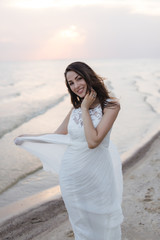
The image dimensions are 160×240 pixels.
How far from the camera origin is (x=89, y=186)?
2.88m

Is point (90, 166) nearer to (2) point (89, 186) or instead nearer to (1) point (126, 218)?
(2) point (89, 186)

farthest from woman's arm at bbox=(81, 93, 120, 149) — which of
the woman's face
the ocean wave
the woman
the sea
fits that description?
the ocean wave

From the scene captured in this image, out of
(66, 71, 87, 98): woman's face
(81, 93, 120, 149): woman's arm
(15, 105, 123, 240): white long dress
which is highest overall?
(66, 71, 87, 98): woman's face

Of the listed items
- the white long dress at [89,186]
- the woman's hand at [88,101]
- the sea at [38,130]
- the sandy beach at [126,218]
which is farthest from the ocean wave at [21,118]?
the woman's hand at [88,101]

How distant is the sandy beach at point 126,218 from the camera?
433cm

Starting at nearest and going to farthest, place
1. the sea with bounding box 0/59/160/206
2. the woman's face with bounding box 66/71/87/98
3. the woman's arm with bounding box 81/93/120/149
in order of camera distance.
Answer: the woman's arm with bounding box 81/93/120/149
the woman's face with bounding box 66/71/87/98
the sea with bounding box 0/59/160/206

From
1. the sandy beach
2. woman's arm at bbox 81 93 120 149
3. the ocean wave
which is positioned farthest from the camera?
the ocean wave

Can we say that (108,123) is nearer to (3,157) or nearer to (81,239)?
(81,239)

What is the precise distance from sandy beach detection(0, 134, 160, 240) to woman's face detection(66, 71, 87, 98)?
2.26 metres

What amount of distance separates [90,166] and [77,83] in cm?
84

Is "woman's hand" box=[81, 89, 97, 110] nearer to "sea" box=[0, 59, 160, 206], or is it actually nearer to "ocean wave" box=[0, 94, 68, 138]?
"sea" box=[0, 59, 160, 206]

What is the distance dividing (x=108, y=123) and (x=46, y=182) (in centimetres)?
465

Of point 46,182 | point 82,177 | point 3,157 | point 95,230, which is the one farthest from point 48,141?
point 3,157

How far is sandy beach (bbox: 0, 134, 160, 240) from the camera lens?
433 cm
